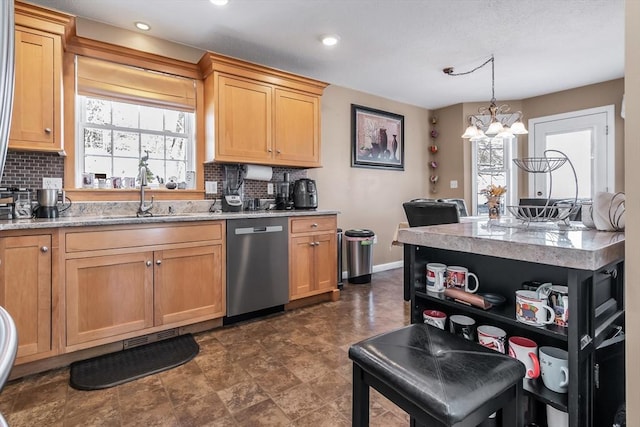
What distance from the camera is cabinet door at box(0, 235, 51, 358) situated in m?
1.84

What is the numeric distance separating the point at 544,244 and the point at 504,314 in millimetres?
310

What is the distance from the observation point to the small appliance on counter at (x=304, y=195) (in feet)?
11.4

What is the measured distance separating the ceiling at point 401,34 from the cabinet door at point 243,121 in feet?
1.46

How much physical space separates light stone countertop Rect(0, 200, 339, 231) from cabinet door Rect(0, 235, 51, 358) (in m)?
0.10

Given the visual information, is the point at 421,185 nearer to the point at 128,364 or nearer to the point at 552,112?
the point at 552,112

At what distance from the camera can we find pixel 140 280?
Answer: 2260 mm

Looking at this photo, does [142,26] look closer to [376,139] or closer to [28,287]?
[28,287]

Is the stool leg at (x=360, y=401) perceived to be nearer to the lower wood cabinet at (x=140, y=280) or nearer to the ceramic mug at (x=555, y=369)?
the ceramic mug at (x=555, y=369)

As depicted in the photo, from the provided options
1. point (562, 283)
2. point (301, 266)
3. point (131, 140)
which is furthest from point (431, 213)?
point (131, 140)

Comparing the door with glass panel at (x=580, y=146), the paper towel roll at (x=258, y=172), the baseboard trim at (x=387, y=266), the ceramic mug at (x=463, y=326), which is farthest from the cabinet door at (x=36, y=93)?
the door with glass panel at (x=580, y=146)

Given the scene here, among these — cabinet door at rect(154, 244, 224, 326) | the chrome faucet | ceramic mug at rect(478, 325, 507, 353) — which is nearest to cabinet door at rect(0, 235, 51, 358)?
cabinet door at rect(154, 244, 224, 326)

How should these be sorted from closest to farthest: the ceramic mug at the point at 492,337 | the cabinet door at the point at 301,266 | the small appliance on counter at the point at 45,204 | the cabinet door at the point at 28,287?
1. the ceramic mug at the point at 492,337
2. the cabinet door at the point at 28,287
3. the small appliance on counter at the point at 45,204
4. the cabinet door at the point at 301,266

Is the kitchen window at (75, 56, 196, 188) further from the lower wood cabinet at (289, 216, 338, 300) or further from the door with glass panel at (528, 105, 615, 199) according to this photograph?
the door with glass panel at (528, 105, 615, 199)

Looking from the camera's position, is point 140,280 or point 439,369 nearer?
point 439,369
